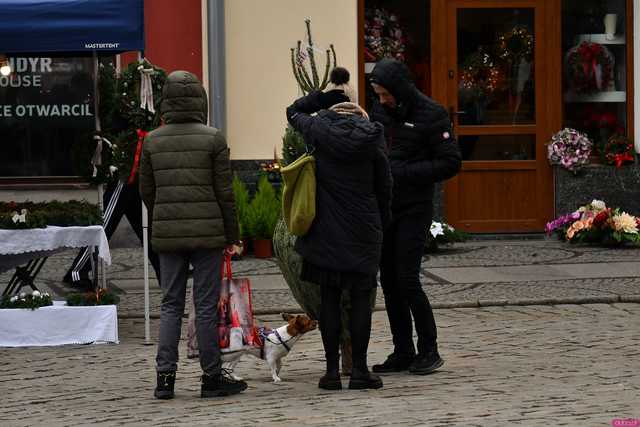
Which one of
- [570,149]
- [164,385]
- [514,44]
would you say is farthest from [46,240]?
[514,44]

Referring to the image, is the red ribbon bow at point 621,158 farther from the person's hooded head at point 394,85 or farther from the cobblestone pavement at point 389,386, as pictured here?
the person's hooded head at point 394,85

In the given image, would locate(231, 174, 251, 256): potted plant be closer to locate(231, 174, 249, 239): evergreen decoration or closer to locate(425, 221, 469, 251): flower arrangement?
locate(231, 174, 249, 239): evergreen decoration

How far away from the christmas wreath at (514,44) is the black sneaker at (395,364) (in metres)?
7.65

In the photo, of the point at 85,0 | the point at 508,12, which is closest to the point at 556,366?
the point at 85,0

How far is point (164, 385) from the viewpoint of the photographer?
25.0 ft

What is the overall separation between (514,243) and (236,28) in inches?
150

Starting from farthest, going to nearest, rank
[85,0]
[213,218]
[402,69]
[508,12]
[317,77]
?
[508,12], [317,77], [85,0], [402,69], [213,218]

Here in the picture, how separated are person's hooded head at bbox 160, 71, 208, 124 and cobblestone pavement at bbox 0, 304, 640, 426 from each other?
156 cm

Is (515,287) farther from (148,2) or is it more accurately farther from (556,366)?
(148,2)

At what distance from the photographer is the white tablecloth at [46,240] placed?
373 inches

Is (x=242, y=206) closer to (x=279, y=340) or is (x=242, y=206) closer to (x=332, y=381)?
(x=279, y=340)

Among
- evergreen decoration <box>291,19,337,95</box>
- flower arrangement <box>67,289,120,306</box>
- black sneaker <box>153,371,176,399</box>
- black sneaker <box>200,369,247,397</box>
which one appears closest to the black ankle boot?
black sneaker <box>200,369,247,397</box>

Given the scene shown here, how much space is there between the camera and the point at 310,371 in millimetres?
8414

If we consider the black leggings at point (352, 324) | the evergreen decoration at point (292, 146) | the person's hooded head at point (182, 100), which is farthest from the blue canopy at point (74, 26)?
the evergreen decoration at point (292, 146)
